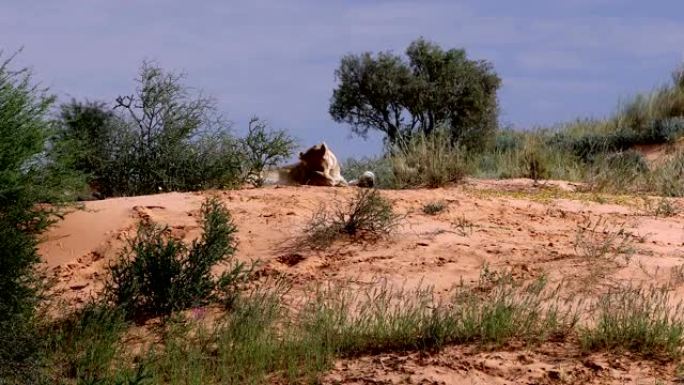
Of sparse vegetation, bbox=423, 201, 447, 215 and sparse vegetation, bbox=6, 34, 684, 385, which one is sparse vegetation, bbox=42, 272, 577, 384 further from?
sparse vegetation, bbox=423, 201, 447, 215

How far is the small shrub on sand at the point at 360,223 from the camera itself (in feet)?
34.2

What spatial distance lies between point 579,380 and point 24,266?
465cm

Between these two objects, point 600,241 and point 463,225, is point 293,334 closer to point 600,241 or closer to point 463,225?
point 463,225

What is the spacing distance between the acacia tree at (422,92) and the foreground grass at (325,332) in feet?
65.7

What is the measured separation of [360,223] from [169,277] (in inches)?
90.4

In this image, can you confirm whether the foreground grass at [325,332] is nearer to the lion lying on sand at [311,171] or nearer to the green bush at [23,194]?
the green bush at [23,194]

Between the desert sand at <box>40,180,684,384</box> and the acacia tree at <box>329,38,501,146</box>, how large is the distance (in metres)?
16.2

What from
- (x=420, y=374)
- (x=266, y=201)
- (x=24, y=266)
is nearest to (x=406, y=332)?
(x=420, y=374)

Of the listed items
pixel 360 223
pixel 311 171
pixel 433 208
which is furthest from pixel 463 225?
pixel 311 171

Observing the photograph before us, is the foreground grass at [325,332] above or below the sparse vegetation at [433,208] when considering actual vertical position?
below

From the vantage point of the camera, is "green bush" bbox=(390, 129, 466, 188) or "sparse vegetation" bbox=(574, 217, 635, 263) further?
"green bush" bbox=(390, 129, 466, 188)

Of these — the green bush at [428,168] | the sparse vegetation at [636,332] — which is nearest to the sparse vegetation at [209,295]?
the sparse vegetation at [636,332]

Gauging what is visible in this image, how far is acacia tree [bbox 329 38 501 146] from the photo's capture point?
2898cm

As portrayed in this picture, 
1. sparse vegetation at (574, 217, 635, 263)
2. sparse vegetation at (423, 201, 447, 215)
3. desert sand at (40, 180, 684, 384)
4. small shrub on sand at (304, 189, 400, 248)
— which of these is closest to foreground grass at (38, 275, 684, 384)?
desert sand at (40, 180, 684, 384)
